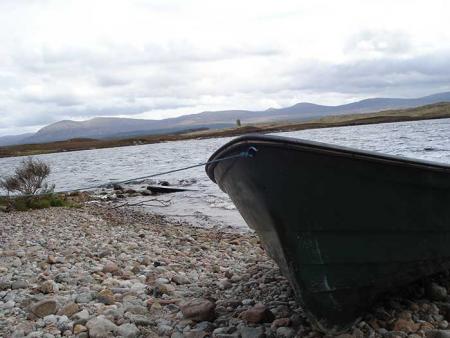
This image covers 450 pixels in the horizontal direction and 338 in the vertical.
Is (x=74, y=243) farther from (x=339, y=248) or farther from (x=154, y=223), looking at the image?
(x=339, y=248)

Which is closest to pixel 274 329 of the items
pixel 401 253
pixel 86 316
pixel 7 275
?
pixel 401 253

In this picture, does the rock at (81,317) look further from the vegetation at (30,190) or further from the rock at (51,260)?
the vegetation at (30,190)

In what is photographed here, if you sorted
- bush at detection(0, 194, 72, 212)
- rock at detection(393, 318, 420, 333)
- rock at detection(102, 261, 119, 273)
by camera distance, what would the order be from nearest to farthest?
rock at detection(393, 318, 420, 333) < rock at detection(102, 261, 119, 273) < bush at detection(0, 194, 72, 212)

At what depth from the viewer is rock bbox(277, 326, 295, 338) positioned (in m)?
5.28

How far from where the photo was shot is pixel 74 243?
10703 millimetres

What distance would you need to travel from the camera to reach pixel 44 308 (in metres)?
5.93

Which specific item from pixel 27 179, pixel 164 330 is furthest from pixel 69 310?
pixel 27 179

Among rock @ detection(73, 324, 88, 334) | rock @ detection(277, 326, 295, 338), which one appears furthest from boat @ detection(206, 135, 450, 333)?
rock @ detection(73, 324, 88, 334)

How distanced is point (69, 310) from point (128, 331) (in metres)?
0.96

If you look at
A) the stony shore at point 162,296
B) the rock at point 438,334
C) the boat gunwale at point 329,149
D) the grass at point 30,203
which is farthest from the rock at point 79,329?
the grass at point 30,203

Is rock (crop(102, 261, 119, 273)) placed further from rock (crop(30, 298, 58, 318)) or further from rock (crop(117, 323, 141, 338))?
rock (crop(117, 323, 141, 338))

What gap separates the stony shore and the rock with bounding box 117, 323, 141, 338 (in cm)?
1

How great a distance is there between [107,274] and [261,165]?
12.9 ft

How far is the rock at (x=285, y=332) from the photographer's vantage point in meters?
5.28
